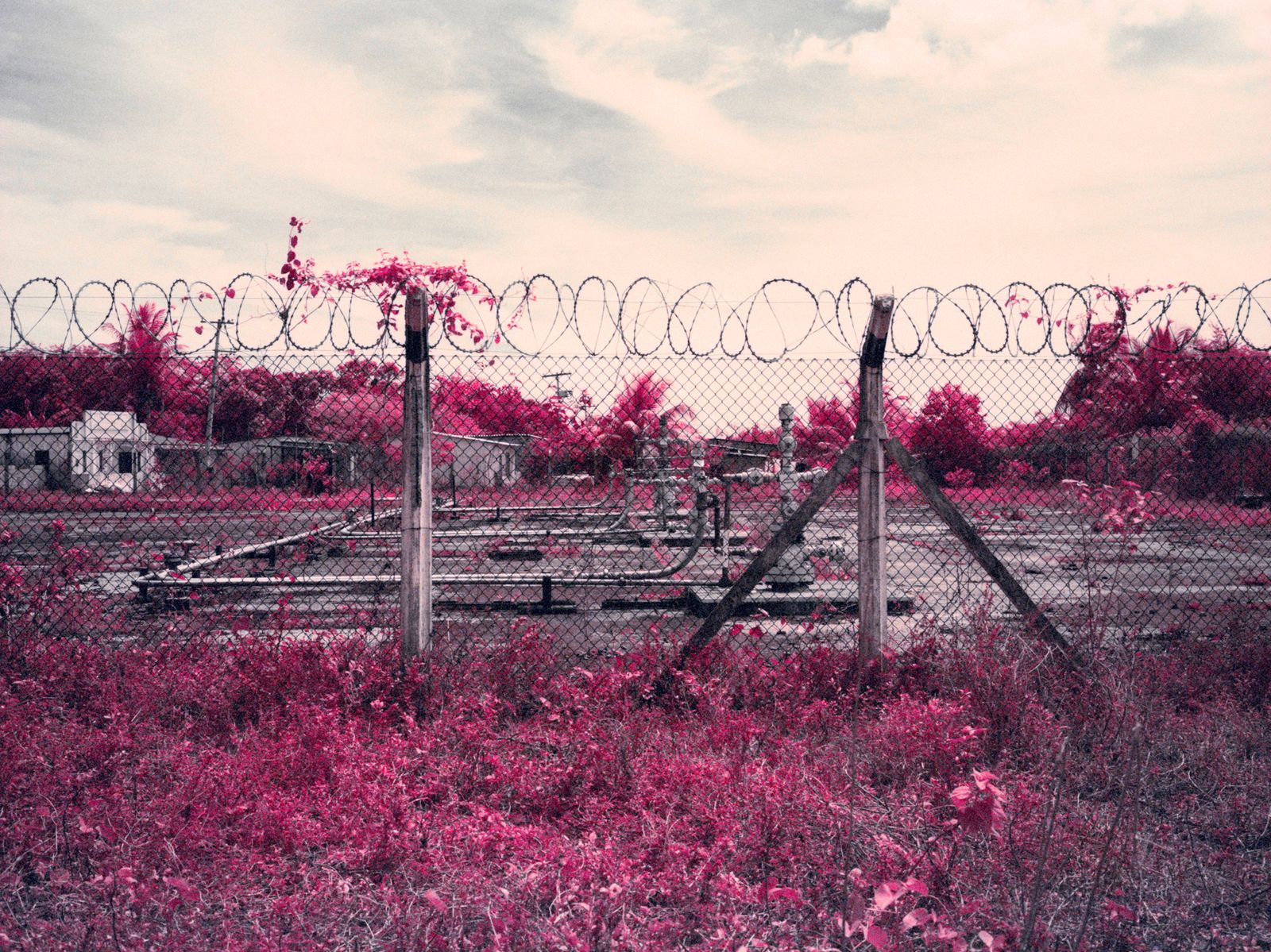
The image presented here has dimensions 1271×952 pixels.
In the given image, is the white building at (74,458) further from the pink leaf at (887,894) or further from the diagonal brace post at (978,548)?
the pink leaf at (887,894)

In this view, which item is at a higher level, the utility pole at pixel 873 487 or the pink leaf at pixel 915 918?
the utility pole at pixel 873 487

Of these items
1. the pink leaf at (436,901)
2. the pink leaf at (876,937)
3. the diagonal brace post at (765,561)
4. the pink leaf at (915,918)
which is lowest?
the pink leaf at (436,901)

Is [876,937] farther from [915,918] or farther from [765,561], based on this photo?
[765,561]

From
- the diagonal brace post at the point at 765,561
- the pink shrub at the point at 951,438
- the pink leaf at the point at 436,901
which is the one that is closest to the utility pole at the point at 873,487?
the diagonal brace post at the point at 765,561

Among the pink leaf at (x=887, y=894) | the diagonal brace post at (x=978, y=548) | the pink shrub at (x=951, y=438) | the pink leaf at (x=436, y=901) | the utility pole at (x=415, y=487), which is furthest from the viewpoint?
the pink shrub at (x=951, y=438)

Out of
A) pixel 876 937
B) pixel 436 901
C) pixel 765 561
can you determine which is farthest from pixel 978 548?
pixel 436 901

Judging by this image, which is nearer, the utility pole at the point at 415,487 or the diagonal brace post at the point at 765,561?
the utility pole at the point at 415,487

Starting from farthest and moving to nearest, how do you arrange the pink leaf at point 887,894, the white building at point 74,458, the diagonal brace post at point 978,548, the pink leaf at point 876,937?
the white building at point 74,458 < the diagonal brace post at point 978,548 < the pink leaf at point 887,894 < the pink leaf at point 876,937

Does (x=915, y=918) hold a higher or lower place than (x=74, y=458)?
lower

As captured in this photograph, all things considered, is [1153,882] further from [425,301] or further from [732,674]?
[425,301]

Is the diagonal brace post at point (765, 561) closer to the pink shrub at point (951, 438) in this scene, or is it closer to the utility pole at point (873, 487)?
the utility pole at point (873, 487)

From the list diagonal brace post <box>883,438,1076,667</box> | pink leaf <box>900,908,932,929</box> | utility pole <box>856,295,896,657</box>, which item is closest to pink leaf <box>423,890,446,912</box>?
pink leaf <box>900,908,932,929</box>

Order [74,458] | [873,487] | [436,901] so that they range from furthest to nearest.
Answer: [74,458] → [873,487] → [436,901]

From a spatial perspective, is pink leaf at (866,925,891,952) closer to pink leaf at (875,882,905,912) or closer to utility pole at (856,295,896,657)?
pink leaf at (875,882,905,912)
